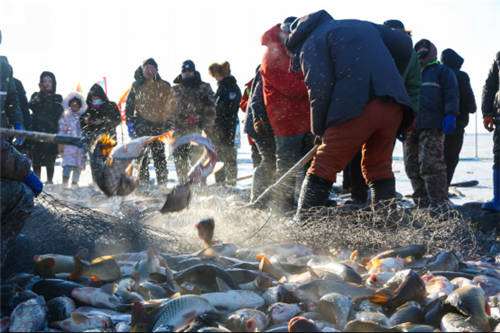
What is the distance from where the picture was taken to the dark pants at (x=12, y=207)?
2488 millimetres

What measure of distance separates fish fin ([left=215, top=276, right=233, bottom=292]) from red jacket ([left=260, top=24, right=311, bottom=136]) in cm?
292

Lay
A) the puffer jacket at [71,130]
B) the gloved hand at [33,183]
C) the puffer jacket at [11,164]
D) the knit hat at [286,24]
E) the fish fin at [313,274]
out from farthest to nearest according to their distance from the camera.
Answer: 1. the puffer jacket at [71,130]
2. the knit hat at [286,24]
3. the gloved hand at [33,183]
4. the fish fin at [313,274]
5. the puffer jacket at [11,164]

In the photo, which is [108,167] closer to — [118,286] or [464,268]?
[118,286]

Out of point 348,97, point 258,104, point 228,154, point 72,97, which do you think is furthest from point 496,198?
point 72,97

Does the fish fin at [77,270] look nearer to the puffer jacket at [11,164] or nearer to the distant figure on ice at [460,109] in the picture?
the puffer jacket at [11,164]

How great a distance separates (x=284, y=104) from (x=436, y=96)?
2.64 m

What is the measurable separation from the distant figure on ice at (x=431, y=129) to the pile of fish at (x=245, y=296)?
10.1 ft

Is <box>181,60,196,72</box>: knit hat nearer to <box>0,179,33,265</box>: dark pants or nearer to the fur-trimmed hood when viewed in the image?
the fur-trimmed hood

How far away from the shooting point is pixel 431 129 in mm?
6172

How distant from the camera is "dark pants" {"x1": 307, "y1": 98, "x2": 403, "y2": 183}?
3.86 m

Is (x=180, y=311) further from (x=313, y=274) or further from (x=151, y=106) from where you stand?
(x=151, y=106)

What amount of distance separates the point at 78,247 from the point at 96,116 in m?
5.48

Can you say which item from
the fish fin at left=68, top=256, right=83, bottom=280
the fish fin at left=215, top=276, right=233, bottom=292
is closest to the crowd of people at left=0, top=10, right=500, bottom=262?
the fish fin at left=68, top=256, right=83, bottom=280

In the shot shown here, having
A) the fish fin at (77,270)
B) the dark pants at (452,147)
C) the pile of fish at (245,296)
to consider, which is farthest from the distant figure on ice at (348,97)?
the dark pants at (452,147)
